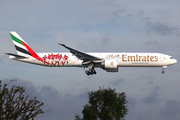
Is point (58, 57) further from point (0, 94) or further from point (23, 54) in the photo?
point (0, 94)

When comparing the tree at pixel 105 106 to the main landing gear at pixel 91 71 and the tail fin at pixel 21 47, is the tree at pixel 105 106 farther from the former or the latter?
the tail fin at pixel 21 47

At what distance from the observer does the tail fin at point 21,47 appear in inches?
1705

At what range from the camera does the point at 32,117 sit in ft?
73.7

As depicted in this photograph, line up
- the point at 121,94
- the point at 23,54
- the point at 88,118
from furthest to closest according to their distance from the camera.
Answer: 1. the point at 23,54
2. the point at 121,94
3. the point at 88,118

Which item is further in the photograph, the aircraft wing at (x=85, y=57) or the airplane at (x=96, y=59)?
the airplane at (x=96, y=59)

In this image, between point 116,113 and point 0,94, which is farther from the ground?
point 0,94

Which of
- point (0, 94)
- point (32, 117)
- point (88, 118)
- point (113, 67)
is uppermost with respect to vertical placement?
point (113, 67)

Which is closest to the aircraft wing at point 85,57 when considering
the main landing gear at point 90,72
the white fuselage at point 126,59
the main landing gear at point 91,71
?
the main landing gear at point 91,71

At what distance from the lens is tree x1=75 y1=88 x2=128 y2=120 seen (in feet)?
117

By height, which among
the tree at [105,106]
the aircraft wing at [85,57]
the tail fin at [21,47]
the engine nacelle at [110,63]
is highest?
the tail fin at [21,47]

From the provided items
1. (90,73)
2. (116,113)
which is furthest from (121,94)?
(90,73)

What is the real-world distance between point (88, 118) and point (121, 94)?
23.5 ft

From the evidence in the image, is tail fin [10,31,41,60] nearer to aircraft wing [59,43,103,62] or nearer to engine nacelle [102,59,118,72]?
aircraft wing [59,43,103,62]

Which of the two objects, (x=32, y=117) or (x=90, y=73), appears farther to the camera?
(x=90, y=73)
